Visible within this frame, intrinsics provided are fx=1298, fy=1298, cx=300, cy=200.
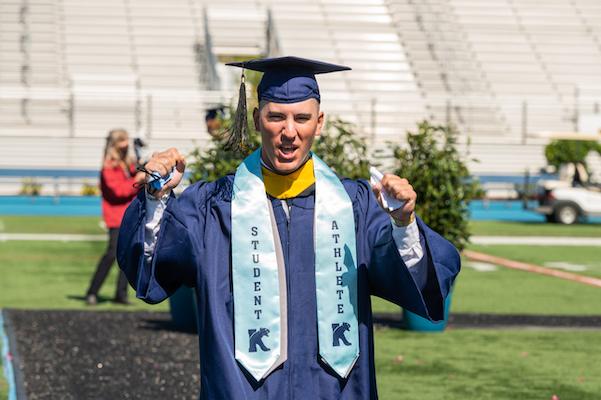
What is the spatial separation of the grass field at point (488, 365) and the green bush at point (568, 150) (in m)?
21.8

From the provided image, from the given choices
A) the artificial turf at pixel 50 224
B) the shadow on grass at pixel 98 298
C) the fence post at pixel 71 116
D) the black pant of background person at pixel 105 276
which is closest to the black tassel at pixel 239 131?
the black pant of background person at pixel 105 276

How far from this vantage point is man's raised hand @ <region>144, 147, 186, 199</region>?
4.13m

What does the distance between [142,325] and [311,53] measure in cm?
2833

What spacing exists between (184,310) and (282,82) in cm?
750

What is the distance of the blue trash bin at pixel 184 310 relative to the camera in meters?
11.6

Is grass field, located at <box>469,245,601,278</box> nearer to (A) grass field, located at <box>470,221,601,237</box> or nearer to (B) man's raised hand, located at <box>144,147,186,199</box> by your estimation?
(A) grass field, located at <box>470,221,601,237</box>

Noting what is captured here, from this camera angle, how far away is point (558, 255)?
1975 cm

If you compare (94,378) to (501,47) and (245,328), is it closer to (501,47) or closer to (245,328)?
(245,328)

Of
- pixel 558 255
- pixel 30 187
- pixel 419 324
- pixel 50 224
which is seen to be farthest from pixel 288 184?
pixel 30 187

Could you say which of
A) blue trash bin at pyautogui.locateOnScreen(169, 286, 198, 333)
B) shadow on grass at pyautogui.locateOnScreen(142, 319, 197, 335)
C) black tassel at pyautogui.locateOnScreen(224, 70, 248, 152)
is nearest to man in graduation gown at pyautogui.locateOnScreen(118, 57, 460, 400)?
black tassel at pyautogui.locateOnScreen(224, 70, 248, 152)

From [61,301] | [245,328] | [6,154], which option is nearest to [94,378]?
[61,301]

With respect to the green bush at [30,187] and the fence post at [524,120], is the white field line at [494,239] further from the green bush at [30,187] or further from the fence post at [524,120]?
the fence post at [524,120]

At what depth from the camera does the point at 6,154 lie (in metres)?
33.8

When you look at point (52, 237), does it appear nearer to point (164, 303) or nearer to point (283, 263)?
point (164, 303)
